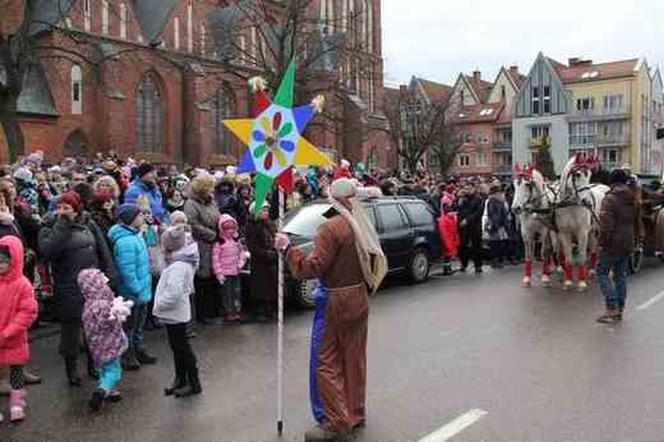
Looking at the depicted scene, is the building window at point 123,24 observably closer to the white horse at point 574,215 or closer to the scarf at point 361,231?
the white horse at point 574,215

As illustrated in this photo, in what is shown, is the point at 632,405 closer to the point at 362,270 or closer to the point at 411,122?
the point at 362,270

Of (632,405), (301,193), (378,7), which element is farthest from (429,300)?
(378,7)

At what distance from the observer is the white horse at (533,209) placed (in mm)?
13891

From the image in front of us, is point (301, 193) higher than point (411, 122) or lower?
lower

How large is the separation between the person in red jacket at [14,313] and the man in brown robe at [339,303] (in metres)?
2.33

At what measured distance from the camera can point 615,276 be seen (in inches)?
412

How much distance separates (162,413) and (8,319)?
1.50 m

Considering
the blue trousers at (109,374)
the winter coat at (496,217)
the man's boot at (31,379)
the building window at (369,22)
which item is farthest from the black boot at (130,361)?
the building window at (369,22)

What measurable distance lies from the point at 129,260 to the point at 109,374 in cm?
141

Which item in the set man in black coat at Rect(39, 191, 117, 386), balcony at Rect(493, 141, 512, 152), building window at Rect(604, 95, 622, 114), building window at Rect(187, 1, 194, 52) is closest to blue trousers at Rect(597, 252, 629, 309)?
man in black coat at Rect(39, 191, 117, 386)

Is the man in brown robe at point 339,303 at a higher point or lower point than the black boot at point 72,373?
higher

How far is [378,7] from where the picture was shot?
5956 centimetres

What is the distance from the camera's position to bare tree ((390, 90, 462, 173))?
61678mm

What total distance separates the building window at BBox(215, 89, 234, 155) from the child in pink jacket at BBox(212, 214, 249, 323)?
3888 cm
